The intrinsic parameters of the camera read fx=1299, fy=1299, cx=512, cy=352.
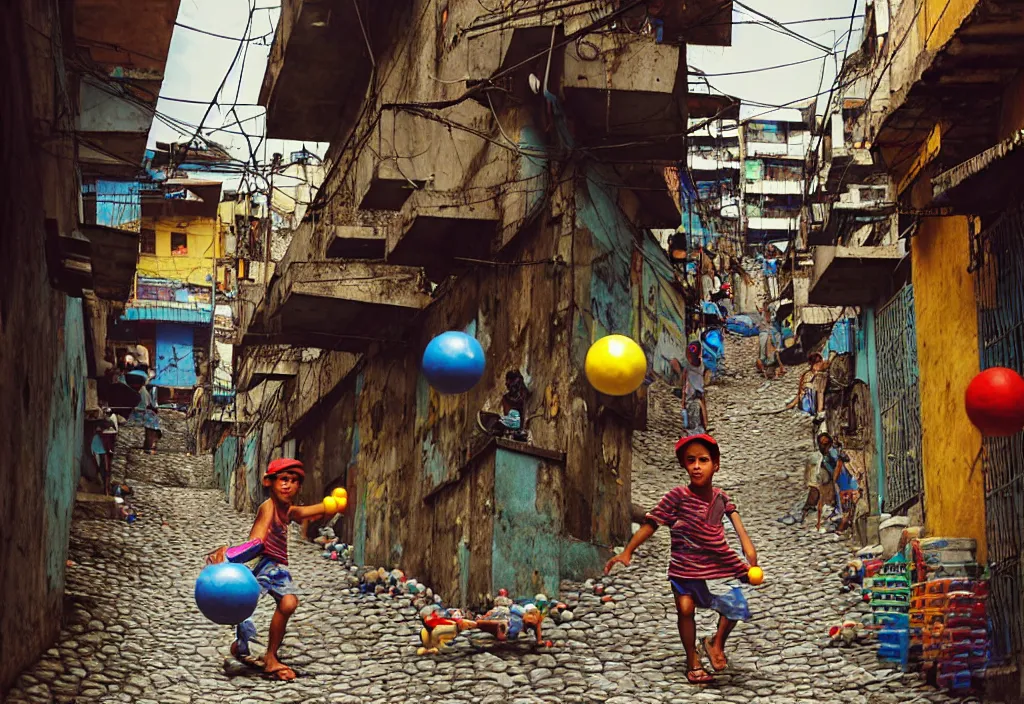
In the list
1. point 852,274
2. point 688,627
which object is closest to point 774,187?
point 852,274

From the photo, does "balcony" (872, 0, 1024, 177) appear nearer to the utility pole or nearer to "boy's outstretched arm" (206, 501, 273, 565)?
"boy's outstretched arm" (206, 501, 273, 565)

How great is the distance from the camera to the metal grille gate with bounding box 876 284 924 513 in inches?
584

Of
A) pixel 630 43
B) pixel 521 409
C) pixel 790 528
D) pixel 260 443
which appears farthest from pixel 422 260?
pixel 260 443

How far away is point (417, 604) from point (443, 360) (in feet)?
13.5

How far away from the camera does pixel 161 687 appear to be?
9.88m

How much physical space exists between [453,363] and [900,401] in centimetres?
728

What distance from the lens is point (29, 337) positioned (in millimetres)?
10031

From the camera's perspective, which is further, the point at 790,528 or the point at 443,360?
the point at 790,528

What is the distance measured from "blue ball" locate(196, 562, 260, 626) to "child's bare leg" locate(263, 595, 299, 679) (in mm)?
1037

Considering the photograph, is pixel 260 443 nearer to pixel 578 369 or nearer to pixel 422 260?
pixel 422 260

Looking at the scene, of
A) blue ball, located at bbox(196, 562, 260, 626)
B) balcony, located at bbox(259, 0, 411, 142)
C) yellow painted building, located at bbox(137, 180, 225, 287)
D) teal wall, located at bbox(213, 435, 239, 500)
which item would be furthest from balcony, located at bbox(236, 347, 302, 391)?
yellow painted building, located at bbox(137, 180, 225, 287)

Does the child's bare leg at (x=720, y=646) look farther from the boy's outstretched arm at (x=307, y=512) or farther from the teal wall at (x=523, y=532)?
the boy's outstretched arm at (x=307, y=512)

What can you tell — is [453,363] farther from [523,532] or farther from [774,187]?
[774,187]

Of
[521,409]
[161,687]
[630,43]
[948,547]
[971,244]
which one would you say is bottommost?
[161,687]
